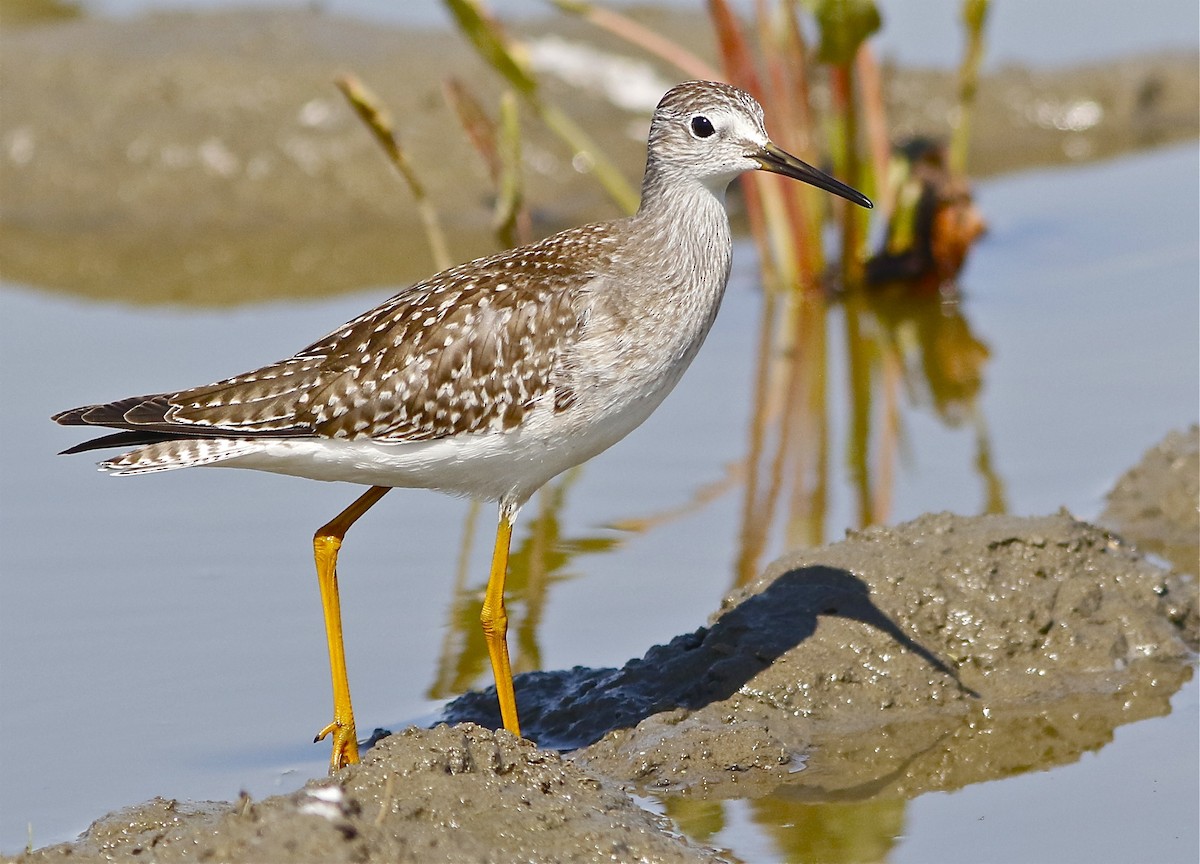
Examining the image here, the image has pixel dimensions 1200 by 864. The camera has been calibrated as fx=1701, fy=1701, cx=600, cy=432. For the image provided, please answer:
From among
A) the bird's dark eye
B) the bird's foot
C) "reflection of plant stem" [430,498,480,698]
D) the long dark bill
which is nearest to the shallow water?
"reflection of plant stem" [430,498,480,698]

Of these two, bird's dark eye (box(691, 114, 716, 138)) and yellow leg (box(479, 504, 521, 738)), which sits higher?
bird's dark eye (box(691, 114, 716, 138))

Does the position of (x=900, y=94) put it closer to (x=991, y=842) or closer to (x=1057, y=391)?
(x=1057, y=391)

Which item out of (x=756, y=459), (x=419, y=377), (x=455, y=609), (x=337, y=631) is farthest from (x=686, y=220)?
(x=756, y=459)

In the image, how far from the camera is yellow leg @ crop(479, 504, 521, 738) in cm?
699

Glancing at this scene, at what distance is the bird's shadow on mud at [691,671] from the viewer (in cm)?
723

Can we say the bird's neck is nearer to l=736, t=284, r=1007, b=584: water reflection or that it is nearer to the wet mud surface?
the wet mud surface

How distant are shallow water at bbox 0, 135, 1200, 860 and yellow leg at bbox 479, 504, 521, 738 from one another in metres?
0.59

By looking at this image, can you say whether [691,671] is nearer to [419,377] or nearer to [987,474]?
[419,377]

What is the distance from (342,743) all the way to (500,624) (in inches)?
32.5

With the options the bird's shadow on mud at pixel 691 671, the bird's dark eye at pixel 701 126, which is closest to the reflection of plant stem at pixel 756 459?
the bird's shadow on mud at pixel 691 671

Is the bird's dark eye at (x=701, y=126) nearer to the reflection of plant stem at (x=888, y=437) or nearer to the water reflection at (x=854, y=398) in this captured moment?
the water reflection at (x=854, y=398)

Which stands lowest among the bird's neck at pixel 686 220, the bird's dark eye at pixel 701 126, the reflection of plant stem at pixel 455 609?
the reflection of plant stem at pixel 455 609

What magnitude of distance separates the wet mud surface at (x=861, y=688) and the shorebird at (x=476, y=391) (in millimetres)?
633

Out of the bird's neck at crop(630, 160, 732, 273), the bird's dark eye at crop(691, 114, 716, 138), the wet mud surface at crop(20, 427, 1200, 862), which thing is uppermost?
the bird's dark eye at crop(691, 114, 716, 138)
